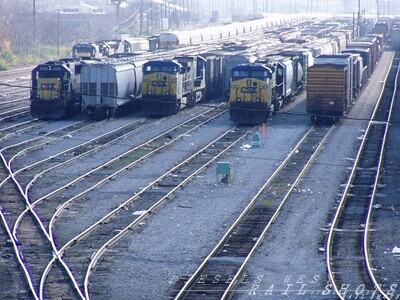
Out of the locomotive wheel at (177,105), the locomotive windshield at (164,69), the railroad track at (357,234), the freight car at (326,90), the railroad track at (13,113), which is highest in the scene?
the locomotive windshield at (164,69)

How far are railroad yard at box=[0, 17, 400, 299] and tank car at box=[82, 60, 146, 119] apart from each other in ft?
4.35

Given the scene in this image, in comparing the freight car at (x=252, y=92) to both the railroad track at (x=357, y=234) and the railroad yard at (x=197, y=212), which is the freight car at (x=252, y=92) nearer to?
the railroad yard at (x=197, y=212)

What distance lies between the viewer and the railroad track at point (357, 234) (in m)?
16.9

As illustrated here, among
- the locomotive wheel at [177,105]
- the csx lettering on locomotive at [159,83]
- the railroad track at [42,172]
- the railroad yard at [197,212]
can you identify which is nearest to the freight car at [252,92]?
the railroad yard at [197,212]

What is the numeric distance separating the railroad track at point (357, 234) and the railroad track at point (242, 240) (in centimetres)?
158

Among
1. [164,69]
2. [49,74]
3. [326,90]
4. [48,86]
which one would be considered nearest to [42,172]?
[48,86]

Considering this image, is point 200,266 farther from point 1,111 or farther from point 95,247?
point 1,111

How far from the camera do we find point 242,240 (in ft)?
66.8

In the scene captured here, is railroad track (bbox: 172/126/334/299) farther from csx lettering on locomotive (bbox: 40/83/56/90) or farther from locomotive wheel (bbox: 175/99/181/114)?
csx lettering on locomotive (bbox: 40/83/56/90)

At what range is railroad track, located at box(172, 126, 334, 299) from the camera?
55.1ft

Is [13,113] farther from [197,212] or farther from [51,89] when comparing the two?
[197,212]

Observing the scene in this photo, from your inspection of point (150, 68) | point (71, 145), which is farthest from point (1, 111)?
point (71, 145)

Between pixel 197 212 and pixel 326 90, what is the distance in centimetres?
1804

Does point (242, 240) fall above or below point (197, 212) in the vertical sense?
below
